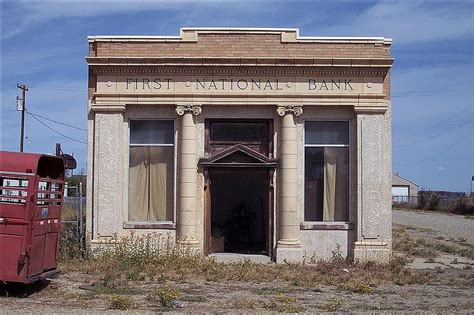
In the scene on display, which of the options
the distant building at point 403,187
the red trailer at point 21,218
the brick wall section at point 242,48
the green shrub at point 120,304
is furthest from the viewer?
the distant building at point 403,187

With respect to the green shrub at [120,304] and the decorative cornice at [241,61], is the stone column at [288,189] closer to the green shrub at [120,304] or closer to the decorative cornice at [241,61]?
the decorative cornice at [241,61]

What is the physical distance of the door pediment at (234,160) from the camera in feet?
60.5

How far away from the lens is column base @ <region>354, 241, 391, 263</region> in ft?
59.3

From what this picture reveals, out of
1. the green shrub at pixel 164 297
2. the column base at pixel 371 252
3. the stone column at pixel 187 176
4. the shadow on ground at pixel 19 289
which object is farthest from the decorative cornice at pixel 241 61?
the green shrub at pixel 164 297

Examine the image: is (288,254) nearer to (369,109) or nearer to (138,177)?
(369,109)

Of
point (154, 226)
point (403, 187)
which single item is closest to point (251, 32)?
point (154, 226)

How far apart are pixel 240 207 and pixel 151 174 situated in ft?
19.8

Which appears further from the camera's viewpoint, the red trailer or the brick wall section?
the brick wall section

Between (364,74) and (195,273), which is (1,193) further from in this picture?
(364,74)

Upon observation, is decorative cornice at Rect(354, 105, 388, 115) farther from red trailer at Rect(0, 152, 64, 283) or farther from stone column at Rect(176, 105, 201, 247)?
red trailer at Rect(0, 152, 64, 283)

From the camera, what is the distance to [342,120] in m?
18.8

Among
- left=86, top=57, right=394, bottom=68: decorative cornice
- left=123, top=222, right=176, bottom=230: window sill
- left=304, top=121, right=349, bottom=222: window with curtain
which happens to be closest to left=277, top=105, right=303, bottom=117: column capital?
left=304, top=121, right=349, bottom=222: window with curtain

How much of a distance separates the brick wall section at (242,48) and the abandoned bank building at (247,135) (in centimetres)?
3

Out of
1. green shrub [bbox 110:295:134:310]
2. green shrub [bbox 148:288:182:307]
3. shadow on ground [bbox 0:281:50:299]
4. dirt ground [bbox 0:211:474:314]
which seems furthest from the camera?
shadow on ground [bbox 0:281:50:299]
